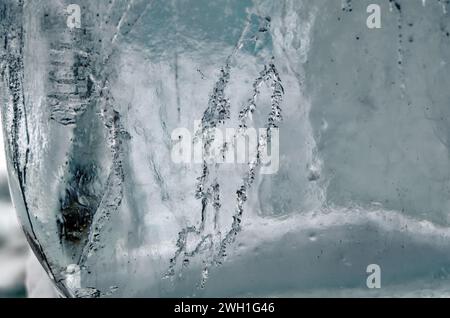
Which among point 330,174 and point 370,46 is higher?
point 370,46

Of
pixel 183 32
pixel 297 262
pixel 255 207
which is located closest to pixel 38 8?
pixel 183 32

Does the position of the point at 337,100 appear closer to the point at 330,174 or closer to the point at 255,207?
the point at 330,174

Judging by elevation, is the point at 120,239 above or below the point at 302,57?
below
